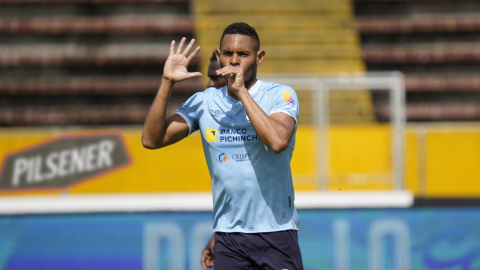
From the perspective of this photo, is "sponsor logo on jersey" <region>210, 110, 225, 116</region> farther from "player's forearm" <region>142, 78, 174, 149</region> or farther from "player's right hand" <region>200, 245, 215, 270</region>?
"player's right hand" <region>200, 245, 215, 270</region>

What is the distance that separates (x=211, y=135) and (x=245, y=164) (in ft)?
0.64

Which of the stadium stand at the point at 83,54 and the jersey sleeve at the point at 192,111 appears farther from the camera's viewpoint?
the stadium stand at the point at 83,54

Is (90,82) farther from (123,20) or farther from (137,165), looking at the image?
(137,165)

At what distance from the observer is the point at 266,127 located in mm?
2240

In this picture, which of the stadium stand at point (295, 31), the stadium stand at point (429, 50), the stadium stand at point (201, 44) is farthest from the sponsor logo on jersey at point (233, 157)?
the stadium stand at point (429, 50)

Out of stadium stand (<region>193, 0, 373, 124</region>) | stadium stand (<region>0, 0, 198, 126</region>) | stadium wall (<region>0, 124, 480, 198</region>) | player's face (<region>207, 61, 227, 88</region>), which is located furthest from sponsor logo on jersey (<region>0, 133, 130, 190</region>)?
stadium stand (<region>193, 0, 373, 124</region>)

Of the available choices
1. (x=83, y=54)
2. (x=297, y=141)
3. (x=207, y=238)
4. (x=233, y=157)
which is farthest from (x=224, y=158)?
(x=83, y=54)

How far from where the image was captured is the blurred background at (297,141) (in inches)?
226

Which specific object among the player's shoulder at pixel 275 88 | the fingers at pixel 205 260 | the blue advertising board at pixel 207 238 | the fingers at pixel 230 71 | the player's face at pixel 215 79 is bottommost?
the blue advertising board at pixel 207 238

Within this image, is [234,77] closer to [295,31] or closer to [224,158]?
[224,158]

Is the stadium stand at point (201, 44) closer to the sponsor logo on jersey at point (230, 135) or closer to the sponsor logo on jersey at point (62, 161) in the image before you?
the sponsor logo on jersey at point (62, 161)

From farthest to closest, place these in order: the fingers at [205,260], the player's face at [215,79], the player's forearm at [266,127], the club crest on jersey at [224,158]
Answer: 1. the player's face at [215,79]
2. the fingers at [205,260]
3. the club crest on jersey at [224,158]
4. the player's forearm at [266,127]

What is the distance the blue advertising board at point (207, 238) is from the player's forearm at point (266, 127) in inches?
140

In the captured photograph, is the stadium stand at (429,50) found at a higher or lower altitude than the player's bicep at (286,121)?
higher
